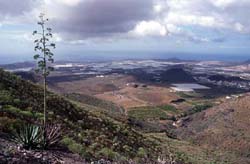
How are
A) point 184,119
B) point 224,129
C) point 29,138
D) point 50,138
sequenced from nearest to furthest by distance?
point 29,138
point 50,138
point 224,129
point 184,119

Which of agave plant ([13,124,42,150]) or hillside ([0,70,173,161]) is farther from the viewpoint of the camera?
hillside ([0,70,173,161])

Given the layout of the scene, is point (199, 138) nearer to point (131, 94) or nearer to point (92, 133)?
point (92, 133)

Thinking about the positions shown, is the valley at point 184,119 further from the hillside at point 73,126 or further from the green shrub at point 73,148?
the green shrub at point 73,148

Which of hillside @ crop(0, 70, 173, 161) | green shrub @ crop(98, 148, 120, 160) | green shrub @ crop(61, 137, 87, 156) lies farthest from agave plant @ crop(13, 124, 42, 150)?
green shrub @ crop(98, 148, 120, 160)

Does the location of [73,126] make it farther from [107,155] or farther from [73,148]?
[73,148]

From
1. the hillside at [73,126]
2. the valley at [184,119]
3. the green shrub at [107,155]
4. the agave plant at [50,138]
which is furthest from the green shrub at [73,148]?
the valley at [184,119]

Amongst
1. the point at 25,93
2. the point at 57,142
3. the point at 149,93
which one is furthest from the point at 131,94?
the point at 57,142

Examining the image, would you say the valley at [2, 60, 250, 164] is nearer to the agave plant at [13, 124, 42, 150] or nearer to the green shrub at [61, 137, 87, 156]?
the green shrub at [61, 137, 87, 156]

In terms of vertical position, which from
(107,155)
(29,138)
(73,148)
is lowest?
(107,155)

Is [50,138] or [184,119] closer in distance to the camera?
[50,138]

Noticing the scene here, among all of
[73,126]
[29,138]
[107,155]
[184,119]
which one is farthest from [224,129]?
[29,138]

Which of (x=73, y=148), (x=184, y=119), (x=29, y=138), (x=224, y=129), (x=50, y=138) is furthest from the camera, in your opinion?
(x=184, y=119)
